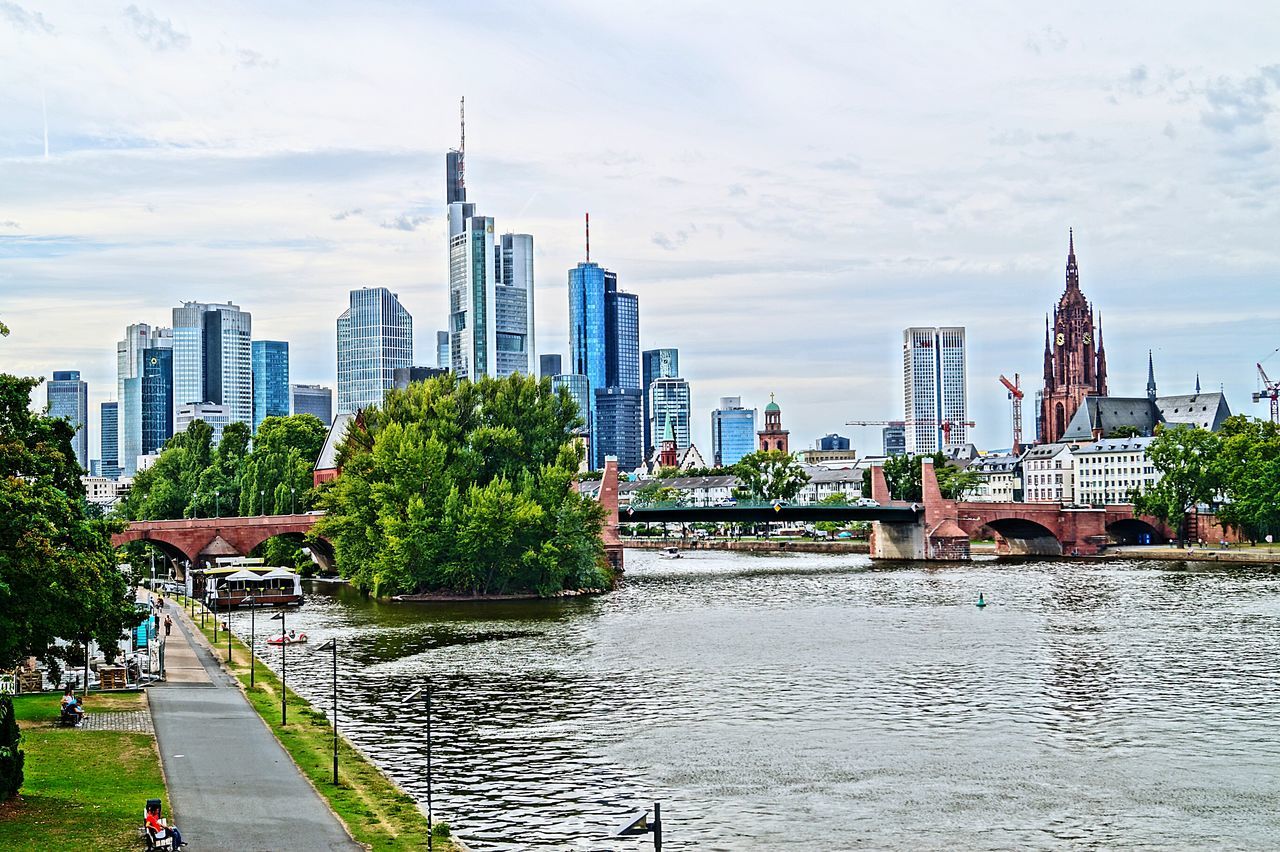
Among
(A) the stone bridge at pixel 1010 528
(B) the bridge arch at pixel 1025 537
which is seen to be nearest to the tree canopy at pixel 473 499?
(A) the stone bridge at pixel 1010 528

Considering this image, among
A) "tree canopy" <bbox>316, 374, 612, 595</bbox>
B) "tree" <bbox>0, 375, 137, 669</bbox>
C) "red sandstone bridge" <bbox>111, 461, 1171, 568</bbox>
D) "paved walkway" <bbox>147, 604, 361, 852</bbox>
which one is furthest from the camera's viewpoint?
"red sandstone bridge" <bbox>111, 461, 1171, 568</bbox>

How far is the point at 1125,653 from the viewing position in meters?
77.8

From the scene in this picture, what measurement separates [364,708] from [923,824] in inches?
1105

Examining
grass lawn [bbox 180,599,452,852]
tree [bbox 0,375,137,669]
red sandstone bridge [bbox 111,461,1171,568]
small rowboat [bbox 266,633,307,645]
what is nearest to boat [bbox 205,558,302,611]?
small rowboat [bbox 266,633,307,645]

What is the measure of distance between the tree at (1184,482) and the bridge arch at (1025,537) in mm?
11475

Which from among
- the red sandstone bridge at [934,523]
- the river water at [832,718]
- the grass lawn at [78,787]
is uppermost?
the red sandstone bridge at [934,523]

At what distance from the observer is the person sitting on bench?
33719 millimetres

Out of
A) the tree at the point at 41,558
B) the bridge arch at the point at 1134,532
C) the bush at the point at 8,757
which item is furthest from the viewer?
the bridge arch at the point at 1134,532

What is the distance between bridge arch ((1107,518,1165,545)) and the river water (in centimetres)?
7941

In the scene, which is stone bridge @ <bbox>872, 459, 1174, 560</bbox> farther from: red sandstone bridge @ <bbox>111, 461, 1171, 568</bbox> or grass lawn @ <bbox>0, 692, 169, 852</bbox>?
grass lawn @ <bbox>0, 692, 169, 852</bbox>

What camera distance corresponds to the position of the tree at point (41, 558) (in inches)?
1608

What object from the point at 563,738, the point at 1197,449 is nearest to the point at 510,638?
the point at 563,738

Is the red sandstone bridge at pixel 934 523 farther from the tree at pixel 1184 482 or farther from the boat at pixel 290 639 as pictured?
the boat at pixel 290 639

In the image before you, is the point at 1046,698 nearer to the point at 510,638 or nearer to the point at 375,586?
the point at 510,638
